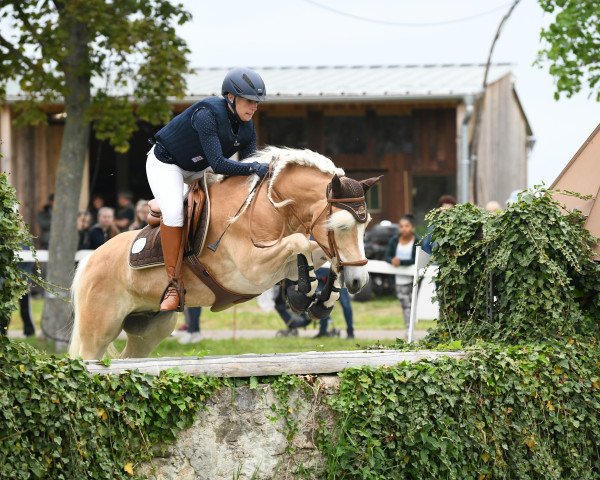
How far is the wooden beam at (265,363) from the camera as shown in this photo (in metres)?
5.88

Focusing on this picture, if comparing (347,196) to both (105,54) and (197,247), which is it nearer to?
(197,247)

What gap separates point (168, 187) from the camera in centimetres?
779

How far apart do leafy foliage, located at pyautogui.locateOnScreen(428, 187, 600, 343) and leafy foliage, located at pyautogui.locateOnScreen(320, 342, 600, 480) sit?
0.24 meters

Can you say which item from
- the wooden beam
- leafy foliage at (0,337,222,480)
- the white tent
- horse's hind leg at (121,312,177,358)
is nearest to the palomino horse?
horse's hind leg at (121,312,177,358)

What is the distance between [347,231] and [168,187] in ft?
4.37

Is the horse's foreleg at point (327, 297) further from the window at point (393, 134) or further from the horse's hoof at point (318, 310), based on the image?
the window at point (393, 134)

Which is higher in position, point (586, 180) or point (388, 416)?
point (586, 180)

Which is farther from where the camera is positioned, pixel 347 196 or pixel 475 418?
pixel 347 196

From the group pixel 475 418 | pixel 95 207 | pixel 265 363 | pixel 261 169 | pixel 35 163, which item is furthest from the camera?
pixel 35 163

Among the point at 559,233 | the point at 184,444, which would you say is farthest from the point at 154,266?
the point at 559,233

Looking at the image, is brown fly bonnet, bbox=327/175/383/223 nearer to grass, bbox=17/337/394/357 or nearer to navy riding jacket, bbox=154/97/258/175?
navy riding jacket, bbox=154/97/258/175

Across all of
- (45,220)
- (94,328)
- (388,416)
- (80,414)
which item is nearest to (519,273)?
(388,416)

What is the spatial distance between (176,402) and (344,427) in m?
0.94

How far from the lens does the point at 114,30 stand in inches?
555
